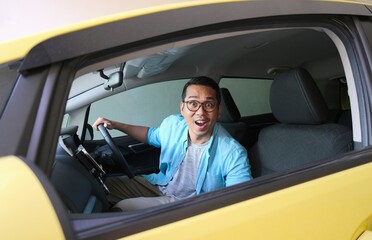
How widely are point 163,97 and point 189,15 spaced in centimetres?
301

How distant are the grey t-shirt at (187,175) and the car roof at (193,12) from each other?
0.89m

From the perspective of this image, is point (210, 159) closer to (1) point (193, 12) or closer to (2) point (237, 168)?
(2) point (237, 168)

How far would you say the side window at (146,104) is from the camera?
3.78 meters

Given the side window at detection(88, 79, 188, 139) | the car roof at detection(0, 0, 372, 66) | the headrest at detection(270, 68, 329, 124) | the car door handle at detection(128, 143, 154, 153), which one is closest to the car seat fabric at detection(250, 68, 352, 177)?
the headrest at detection(270, 68, 329, 124)

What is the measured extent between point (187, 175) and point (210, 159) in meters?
0.17

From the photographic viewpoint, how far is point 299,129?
1817 millimetres

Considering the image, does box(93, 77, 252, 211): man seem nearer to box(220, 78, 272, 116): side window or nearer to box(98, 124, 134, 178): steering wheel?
box(98, 124, 134, 178): steering wheel

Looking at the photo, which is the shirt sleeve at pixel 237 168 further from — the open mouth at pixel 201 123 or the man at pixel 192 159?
the open mouth at pixel 201 123

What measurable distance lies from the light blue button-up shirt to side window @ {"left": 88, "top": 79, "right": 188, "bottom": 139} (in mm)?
1652

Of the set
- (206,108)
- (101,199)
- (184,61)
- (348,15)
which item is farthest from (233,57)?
(101,199)

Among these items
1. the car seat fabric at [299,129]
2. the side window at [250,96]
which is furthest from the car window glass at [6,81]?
the side window at [250,96]

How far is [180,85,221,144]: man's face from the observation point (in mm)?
1796

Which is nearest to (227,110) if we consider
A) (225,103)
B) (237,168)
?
(225,103)

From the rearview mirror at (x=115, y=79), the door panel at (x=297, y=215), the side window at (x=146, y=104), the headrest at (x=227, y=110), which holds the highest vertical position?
the side window at (x=146, y=104)
